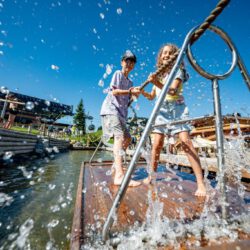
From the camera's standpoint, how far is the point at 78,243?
1.00m

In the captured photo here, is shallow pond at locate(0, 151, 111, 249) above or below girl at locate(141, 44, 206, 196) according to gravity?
below

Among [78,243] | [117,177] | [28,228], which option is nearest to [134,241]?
[78,243]

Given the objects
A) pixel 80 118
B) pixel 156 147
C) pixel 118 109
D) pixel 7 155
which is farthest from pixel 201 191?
pixel 80 118

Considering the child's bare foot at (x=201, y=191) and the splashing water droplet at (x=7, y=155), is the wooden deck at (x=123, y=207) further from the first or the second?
the splashing water droplet at (x=7, y=155)

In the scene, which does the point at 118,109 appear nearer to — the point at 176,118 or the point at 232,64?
the point at 176,118

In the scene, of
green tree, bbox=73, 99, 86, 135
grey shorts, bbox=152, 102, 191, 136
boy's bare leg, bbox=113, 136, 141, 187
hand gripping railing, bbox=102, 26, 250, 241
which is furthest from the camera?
green tree, bbox=73, 99, 86, 135

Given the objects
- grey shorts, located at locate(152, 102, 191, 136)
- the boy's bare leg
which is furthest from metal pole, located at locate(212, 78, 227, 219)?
the boy's bare leg

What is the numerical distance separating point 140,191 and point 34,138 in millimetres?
11272

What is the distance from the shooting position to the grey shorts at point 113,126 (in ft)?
9.30

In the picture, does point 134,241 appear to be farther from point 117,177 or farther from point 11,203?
point 11,203

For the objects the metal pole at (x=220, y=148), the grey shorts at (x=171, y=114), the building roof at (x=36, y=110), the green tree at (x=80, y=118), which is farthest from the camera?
the green tree at (x=80, y=118)

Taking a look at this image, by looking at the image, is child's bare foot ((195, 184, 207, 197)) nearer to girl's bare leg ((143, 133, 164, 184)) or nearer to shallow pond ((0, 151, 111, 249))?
girl's bare leg ((143, 133, 164, 184))

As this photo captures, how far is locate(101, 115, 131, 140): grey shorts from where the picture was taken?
2834 mm

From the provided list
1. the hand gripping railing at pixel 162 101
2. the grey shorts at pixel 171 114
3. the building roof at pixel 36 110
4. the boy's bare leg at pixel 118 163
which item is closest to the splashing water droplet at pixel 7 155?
the building roof at pixel 36 110
